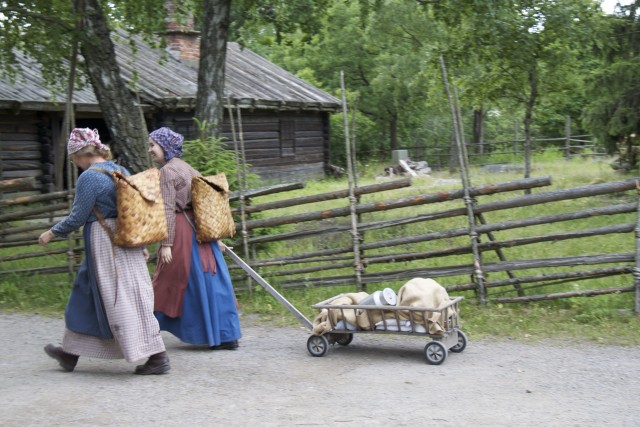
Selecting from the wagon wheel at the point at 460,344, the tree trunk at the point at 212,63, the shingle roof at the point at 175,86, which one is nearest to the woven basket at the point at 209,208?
the wagon wheel at the point at 460,344

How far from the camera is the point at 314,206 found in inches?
578

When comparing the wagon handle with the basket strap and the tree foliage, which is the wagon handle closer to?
the basket strap

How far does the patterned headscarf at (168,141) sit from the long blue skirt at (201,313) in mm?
638

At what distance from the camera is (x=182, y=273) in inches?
229

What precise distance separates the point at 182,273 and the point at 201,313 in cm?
32

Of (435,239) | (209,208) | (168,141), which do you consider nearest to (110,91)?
(168,141)

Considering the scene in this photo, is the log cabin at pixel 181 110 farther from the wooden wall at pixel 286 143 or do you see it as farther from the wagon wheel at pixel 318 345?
the wagon wheel at pixel 318 345

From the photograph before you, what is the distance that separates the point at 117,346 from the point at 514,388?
8.37ft

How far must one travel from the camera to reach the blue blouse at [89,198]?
5176 millimetres

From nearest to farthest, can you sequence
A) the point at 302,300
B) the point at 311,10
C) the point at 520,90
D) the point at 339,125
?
the point at 302,300, the point at 311,10, the point at 520,90, the point at 339,125

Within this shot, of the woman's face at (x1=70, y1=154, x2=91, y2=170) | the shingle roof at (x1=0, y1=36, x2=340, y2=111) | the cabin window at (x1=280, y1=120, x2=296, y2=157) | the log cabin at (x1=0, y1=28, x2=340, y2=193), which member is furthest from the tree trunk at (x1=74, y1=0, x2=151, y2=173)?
the cabin window at (x1=280, y1=120, x2=296, y2=157)

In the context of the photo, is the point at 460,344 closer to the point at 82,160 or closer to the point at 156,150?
the point at 156,150

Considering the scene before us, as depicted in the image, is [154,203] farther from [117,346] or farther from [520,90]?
[520,90]

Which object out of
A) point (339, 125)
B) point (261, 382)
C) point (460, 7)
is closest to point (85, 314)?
point (261, 382)
